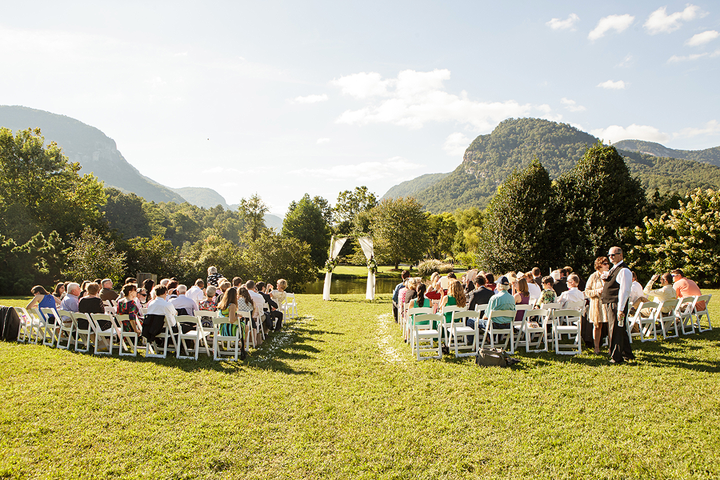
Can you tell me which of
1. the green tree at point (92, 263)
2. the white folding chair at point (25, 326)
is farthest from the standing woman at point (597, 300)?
the green tree at point (92, 263)

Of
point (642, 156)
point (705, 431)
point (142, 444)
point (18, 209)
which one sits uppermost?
point (642, 156)

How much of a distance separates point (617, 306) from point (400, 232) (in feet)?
124

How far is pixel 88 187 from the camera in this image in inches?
1256

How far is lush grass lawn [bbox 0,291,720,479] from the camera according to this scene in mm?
3713

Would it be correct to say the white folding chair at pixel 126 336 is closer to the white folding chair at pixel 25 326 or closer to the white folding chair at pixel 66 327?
the white folding chair at pixel 66 327

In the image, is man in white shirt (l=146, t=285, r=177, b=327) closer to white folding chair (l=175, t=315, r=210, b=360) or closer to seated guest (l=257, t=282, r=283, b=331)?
white folding chair (l=175, t=315, r=210, b=360)

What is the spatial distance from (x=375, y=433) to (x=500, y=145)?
203190 mm

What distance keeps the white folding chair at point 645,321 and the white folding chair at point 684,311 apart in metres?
0.52

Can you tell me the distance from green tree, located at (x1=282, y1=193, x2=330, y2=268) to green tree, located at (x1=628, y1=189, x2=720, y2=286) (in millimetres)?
37861

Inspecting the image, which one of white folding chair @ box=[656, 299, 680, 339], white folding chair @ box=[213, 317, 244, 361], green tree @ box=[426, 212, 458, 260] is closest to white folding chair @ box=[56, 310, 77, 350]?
white folding chair @ box=[213, 317, 244, 361]

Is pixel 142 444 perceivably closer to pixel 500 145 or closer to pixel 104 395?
pixel 104 395

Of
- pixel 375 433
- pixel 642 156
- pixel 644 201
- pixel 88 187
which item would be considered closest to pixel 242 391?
pixel 375 433

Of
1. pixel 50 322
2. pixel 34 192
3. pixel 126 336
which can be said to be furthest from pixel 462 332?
pixel 34 192

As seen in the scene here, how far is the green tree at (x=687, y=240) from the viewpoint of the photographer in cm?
1669
